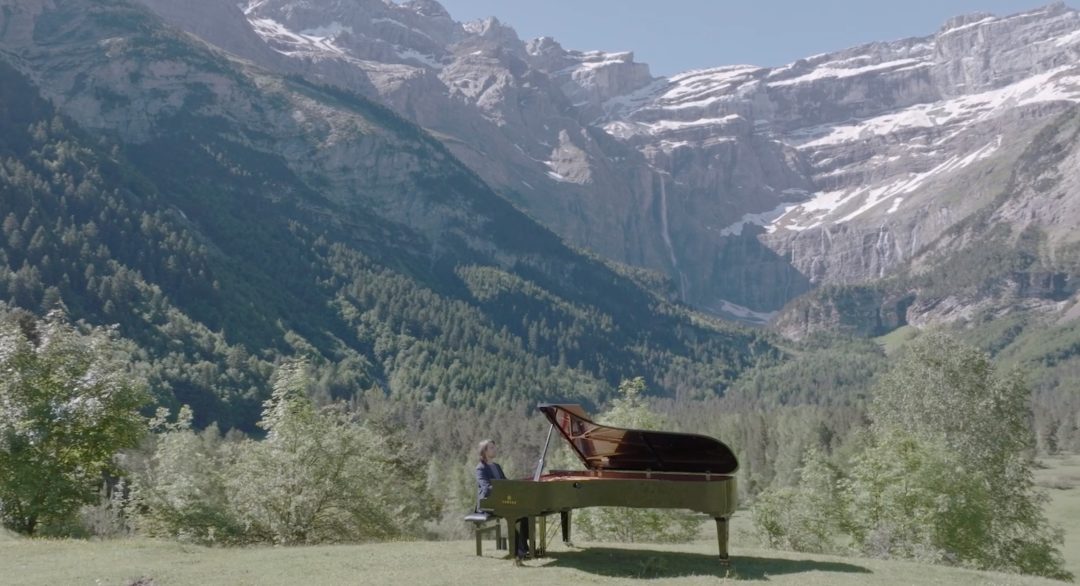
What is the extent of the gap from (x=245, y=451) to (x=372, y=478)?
6.23m

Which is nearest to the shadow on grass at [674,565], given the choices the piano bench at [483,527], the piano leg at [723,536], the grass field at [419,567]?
the grass field at [419,567]

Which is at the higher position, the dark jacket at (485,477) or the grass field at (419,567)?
the dark jacket at (485,477)

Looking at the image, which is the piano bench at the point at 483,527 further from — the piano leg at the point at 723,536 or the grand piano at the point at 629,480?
the piano leg at the point at 723,536

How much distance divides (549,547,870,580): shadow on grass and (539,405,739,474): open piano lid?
2.64 metres

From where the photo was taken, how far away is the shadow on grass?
2433cm

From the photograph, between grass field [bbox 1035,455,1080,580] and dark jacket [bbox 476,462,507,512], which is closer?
dark jacket [bbox 476,462,507,512]

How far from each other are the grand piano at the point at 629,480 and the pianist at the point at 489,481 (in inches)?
8.9

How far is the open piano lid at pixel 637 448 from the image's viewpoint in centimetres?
2514

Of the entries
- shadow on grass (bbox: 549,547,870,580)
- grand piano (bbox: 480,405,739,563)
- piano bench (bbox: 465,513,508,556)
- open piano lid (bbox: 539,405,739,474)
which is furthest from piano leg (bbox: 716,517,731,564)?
piano bench (bbox: 465,513,508,556)

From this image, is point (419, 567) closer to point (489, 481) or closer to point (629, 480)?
point (489, 481)

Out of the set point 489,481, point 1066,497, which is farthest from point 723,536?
point 1066,497

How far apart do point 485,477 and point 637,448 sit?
178 inches

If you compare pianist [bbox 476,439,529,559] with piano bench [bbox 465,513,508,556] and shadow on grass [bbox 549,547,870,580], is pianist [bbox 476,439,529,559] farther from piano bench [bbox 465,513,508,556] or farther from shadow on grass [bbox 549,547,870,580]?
shadow on grass [bbox 549,547,870,580]

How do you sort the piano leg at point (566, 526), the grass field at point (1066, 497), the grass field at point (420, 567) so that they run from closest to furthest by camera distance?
the grass field at point (420, 567), the piano leg at point (566, 526), the grass field at point (1066, 497)
